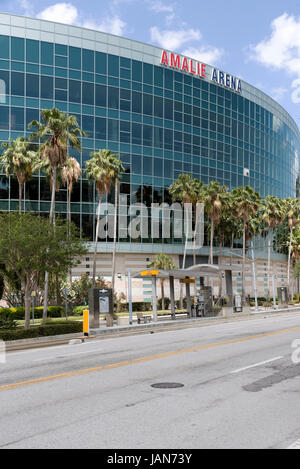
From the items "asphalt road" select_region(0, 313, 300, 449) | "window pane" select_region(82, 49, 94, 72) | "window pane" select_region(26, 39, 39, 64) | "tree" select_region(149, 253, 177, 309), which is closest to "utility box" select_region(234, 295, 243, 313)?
"tree" select_region(149, 253, 177, 309)

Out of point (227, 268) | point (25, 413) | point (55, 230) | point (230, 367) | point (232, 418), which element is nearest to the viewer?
point (232, 418)

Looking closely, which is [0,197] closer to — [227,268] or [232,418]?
[227,268]

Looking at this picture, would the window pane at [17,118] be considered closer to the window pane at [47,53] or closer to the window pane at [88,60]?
the window pane at [47,53]

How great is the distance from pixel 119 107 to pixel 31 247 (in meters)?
35.6

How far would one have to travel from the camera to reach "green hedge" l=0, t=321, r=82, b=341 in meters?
24.7

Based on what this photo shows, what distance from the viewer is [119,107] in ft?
195

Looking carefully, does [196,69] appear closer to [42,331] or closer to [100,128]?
[100,128]

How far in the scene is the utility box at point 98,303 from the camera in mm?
30891

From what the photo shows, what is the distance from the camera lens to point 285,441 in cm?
737

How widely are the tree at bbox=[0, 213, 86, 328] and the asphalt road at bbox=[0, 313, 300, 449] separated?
33.2 ft

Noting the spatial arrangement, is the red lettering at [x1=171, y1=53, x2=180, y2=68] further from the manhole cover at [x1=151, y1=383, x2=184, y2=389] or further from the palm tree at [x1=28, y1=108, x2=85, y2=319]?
the manhole cover at [x1=151, y1=383, x2=184, y2=389]

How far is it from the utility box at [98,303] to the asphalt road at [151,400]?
12.4 metres

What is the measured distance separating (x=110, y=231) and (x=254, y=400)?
48.0m
